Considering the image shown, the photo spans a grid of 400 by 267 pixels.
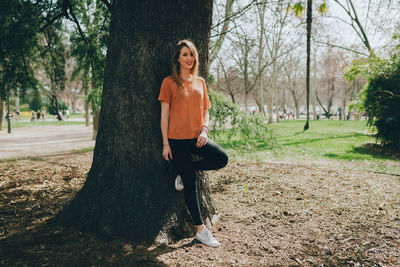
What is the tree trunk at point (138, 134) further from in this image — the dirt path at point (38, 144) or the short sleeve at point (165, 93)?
the dirt path at point (38, 144)

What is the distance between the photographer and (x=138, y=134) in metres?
2.79

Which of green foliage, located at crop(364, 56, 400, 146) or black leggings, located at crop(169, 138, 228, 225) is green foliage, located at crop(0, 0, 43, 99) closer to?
black leggings, located at crop(169, 138, 228, 225)

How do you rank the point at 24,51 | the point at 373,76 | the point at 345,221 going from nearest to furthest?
the point at 345,221
the point at 24,51
the point at 373,76

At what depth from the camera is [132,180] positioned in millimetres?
2787

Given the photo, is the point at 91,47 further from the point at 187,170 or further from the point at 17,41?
the point at 187,170

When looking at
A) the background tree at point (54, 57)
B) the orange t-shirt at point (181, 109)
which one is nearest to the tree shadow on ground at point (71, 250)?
the orange t-shirt at point (181, 109)

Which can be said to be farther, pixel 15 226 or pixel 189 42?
pixel 15 226

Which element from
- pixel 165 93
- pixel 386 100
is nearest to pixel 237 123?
pixel 165 93

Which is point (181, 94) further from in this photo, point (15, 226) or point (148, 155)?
point (15, 226)

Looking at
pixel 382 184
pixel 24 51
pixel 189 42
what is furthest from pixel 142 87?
pixel 382 184

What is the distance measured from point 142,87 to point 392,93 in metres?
8.91

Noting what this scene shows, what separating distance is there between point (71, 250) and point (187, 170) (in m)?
1.27

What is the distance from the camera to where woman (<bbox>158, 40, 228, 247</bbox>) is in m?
→ 2.62

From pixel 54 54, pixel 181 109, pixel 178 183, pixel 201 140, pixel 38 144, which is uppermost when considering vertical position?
pixel 54 54
